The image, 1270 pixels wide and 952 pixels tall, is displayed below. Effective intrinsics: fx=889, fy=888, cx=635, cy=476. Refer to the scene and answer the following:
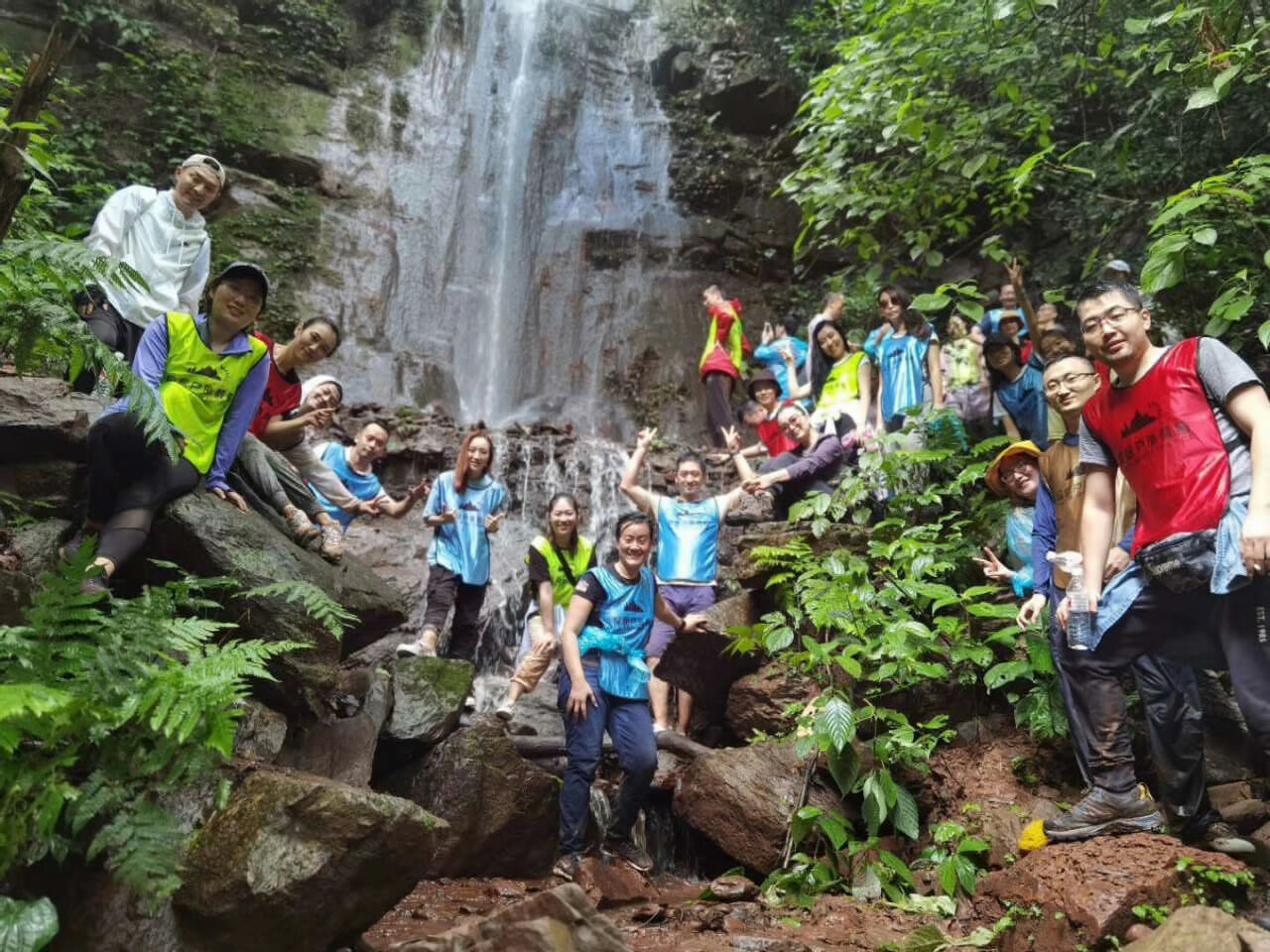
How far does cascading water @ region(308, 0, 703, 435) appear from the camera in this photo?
14.9 m

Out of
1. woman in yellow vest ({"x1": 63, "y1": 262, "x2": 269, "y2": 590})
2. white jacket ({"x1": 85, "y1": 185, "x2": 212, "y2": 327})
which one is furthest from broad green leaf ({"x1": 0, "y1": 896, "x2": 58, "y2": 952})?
white jacket ({"x1": 85, "y1": 185, "x2": 212, "y2": 327})

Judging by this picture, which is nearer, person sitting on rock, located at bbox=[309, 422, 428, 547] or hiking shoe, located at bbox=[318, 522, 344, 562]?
hiking shoe, located at bbox=[318, 522, 344, 562]

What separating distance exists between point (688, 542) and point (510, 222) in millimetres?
11950

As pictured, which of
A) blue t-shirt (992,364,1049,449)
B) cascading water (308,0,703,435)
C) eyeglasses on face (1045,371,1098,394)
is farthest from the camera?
cascading water (308,0,703,435)

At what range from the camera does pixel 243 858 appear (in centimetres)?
296

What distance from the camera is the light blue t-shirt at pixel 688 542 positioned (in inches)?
261

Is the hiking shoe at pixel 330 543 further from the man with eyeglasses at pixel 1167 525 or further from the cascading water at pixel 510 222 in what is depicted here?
the cascading water at pixel 510 222

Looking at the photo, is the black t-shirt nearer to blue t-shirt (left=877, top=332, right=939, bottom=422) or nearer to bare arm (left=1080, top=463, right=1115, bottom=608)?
bare arm (left=1080, top=463, right=1115, bottom=608)

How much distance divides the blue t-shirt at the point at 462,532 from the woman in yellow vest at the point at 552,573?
62 cm

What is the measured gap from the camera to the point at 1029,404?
678cm

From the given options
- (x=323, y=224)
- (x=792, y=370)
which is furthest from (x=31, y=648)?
(x=323, y=224)

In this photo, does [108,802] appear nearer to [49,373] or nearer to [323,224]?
[49,373]

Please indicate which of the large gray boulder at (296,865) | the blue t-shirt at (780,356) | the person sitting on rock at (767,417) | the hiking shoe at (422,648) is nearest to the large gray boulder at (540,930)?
the large gray boulder at (296,865)

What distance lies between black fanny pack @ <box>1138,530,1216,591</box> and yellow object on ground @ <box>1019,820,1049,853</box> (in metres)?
1.46
